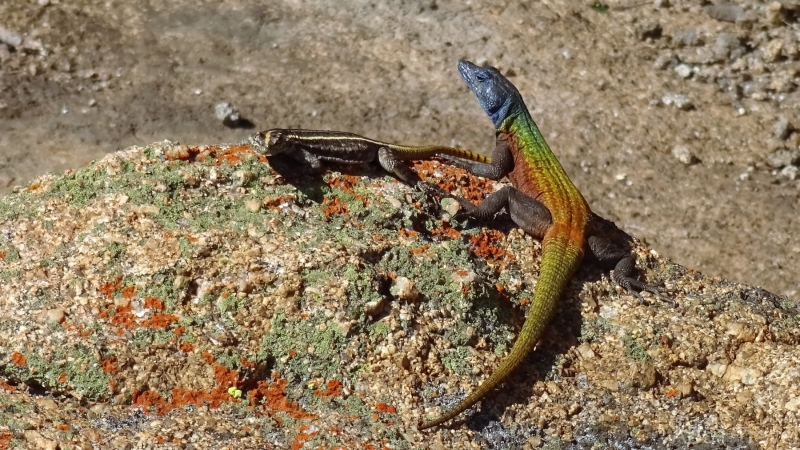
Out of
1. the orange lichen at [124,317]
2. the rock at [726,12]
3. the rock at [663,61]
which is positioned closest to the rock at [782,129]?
the rock at [663,61]

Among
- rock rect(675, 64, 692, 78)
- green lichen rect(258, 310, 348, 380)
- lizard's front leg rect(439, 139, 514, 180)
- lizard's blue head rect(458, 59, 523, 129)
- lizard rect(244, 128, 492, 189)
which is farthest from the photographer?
rock rect(675, 64, 692, 78)

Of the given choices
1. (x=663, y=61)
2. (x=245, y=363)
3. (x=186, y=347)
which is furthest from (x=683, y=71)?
(x=186, y=347)

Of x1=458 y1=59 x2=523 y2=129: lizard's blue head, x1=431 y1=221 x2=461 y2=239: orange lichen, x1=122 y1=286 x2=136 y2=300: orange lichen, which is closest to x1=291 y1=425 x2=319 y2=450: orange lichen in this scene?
x1=122 y1=286 x2=136 y2=300: orange lichen

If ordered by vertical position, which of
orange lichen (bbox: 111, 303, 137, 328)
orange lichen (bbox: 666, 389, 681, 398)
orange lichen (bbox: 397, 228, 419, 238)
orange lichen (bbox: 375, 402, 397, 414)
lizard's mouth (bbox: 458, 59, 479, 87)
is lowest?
lizard's mouth (bbox: 458, 59, 479, 87)

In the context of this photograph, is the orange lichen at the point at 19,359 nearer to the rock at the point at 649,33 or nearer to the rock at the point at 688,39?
the rock at the point at 649,33

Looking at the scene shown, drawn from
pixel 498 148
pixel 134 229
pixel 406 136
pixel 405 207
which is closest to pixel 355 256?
pixel 405 207

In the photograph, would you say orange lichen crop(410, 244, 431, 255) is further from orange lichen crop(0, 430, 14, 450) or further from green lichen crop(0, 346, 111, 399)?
orange lichen crop(0, 430, 14, 450)

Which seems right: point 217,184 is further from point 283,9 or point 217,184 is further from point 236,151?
point 283,9

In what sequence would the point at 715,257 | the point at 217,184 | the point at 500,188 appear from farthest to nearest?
the point at 715,257 < the point at 500,188 < the point at 217,184
